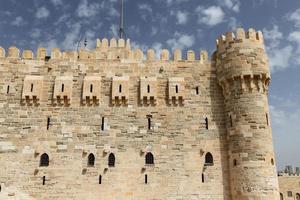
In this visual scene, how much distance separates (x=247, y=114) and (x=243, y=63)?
93.9 inches

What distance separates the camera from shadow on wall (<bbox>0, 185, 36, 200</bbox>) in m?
14.2

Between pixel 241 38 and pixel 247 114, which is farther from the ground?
pixel 241 38

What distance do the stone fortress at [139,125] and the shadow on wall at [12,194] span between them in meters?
0.04

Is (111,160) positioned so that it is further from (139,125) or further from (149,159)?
(139,125)

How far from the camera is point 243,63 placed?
50.6ft

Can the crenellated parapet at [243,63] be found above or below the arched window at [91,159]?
above

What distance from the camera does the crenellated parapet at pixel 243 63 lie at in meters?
15.3

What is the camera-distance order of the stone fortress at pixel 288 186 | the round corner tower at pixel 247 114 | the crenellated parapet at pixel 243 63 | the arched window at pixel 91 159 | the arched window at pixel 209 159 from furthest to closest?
the stone fortress at pixel 288 186, the crenellated parapet at pixel 243 63, the arched window at pixel 209 159, the arched window at pixel 91 159, the round corner tower at pixel 247 114

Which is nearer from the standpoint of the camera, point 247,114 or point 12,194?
point 12,194

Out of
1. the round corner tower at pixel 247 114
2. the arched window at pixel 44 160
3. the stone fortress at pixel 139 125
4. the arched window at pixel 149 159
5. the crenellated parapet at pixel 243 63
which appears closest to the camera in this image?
the round corner tower at pixel 247 114

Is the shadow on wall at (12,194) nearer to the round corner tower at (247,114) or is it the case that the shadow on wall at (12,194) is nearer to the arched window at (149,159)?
the arched window at (149,159)

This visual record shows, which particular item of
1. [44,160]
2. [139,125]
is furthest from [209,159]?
[44,160]

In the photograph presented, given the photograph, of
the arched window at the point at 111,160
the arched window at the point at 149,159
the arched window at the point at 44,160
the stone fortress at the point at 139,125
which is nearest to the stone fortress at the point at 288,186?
the stone fortress at the point at 139,125

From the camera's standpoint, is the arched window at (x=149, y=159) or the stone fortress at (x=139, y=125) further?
the arched window at (x=149, y=159)
